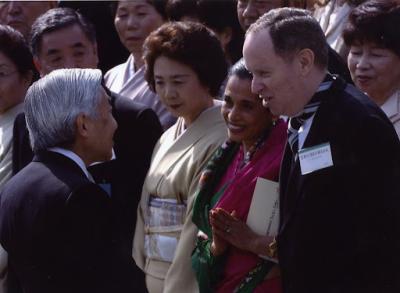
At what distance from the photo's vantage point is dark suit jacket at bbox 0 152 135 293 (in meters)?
2.88

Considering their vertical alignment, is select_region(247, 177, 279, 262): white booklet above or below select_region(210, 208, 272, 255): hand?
above

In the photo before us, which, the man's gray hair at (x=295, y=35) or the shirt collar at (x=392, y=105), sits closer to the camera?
the man's gray hair at (x=295, y=35)

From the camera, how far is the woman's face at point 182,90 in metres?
3.56

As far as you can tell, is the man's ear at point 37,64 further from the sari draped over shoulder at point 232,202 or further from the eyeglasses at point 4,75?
the sari draped over shoulder at point 232,202

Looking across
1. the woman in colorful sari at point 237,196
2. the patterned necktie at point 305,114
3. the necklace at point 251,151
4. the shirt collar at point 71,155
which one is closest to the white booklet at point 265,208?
the woman in colorful sari at point 237,196

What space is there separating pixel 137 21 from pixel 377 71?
5.12 ft

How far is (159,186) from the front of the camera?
3.44 meters

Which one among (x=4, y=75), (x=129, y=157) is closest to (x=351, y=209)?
(x=129, y=157)

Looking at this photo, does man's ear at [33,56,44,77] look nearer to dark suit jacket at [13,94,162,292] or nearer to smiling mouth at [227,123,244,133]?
dark suit jacket at [13,94,162,292]

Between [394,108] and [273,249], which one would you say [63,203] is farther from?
[394,108]

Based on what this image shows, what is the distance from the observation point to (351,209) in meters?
2.59

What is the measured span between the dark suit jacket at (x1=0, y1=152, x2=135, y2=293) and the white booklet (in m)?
0.47

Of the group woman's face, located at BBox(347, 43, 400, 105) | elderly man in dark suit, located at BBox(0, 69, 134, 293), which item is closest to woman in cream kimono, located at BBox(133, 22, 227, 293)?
elderly man in dark suit, located at BBox(0, 69, 134, 293)

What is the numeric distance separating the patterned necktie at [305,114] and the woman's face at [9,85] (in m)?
2.00
